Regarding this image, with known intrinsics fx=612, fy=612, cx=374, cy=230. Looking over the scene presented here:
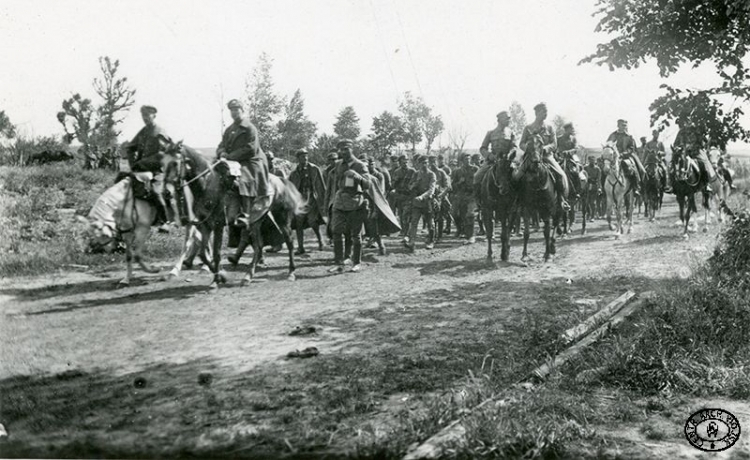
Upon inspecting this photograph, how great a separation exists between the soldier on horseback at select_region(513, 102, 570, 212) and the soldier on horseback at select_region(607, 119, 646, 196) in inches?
164

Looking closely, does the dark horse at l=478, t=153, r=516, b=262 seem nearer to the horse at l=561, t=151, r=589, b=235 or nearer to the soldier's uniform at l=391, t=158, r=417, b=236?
the horse at l=561, t=151, r=589, b=235

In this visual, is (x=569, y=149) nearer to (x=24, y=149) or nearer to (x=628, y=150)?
(x=628, y=150)

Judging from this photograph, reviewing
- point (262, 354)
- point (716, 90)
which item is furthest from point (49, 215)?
point (716, 90)

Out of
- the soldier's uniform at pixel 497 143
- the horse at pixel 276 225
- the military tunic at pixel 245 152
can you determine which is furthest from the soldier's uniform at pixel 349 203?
the soldier's uniform at pixel 497 143

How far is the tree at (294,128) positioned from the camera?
7.11m

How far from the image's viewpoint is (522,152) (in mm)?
10211

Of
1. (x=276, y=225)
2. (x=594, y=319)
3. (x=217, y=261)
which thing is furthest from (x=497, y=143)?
(x=217, y=261)

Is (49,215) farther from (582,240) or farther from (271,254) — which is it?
(582,240)

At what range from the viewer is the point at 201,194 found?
7559 millimetres

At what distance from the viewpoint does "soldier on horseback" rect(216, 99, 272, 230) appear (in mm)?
7918

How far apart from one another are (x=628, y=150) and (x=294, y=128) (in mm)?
8776

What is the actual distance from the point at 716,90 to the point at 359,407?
18.5 feet

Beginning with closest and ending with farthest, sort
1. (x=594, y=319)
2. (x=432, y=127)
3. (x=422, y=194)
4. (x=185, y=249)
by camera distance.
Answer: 1. (x=594, y=319)
2. (x=185, y=249)
3. (x=422, y=194)
4. (x=432, y=127)

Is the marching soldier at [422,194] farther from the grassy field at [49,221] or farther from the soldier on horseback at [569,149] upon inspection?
the grassy field at [49,221]
